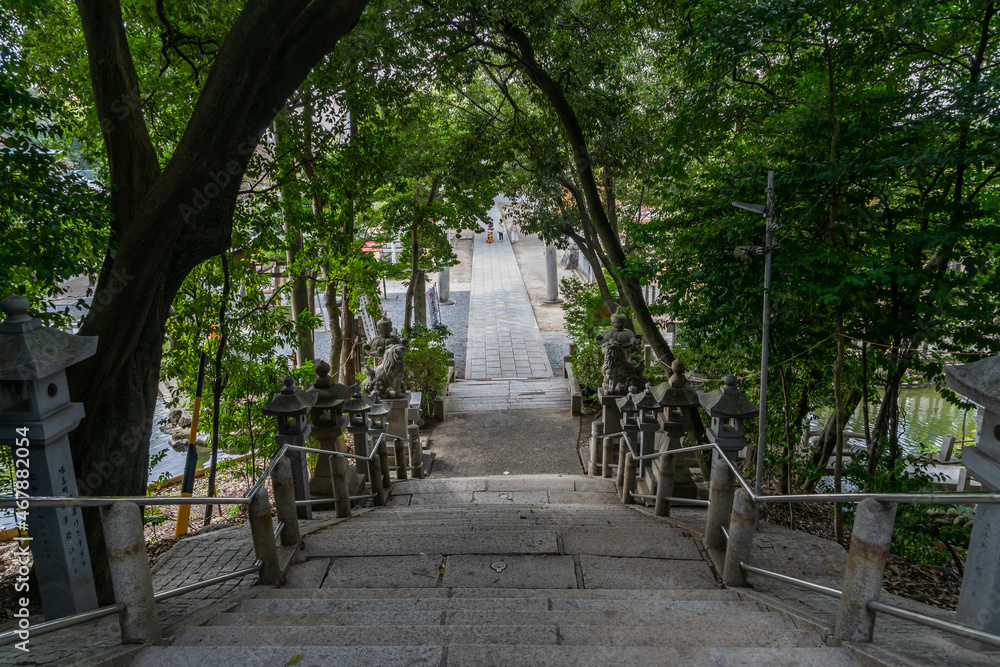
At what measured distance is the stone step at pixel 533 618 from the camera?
3354 millimetres

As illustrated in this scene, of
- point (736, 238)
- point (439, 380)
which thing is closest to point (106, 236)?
point (736, 238)

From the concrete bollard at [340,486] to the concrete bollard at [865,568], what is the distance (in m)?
4.06

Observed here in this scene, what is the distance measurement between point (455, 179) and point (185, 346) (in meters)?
5.22

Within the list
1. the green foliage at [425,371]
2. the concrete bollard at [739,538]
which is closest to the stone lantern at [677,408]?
the concrete bollard at [739,538]

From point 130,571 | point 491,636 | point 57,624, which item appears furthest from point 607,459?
point 57,624

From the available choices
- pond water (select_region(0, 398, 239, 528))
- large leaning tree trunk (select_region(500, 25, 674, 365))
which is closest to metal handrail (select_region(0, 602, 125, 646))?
large leaning tree trunk (select_region(500, 25, 674, 365))

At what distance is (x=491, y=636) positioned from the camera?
307 cm

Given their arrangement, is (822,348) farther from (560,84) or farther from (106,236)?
(106,236)

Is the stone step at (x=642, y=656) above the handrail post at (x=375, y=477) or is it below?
above

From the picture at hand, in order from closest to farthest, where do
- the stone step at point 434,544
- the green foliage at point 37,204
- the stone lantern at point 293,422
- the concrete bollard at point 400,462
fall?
the green foliage at point 37,204, the stone step at point 434,544, the stone lantern at point 293,422, the concrete bollard at point 400,462

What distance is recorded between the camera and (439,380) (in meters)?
15.0

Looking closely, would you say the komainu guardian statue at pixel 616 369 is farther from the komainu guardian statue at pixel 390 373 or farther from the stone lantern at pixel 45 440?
the stone lantern at pixel 45 440

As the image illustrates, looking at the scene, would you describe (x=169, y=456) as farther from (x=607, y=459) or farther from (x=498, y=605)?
(x=498, y=605)

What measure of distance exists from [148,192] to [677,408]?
16.0 ft
